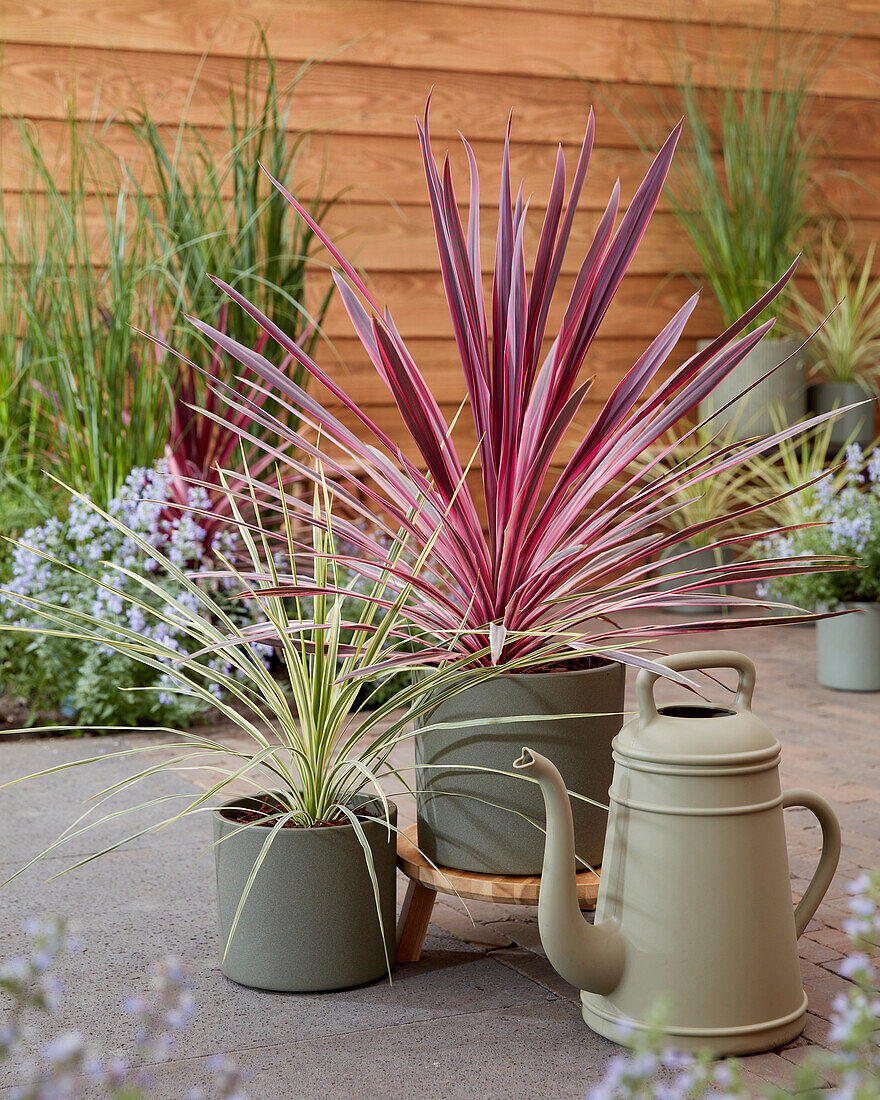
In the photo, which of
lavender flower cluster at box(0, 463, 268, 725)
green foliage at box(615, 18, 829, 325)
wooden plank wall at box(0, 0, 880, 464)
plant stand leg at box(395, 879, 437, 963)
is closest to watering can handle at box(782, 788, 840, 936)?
plant stand leg at box(395, 879, 437, 963)

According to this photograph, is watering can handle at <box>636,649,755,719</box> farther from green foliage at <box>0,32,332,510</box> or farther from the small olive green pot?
the small olive green pot

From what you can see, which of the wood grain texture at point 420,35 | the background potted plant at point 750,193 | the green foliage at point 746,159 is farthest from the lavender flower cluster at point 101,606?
the green foliage at point 746,159

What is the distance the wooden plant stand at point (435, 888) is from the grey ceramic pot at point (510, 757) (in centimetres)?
3

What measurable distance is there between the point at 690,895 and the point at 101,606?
2.08m

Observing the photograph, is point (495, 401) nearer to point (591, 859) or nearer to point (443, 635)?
point (443, 635)

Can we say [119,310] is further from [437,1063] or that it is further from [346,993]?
[437,1063]

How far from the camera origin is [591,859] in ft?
5.92

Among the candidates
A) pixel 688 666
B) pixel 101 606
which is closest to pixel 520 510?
pixel 688 666

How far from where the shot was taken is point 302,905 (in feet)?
5.57

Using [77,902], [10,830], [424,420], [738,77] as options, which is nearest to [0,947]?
[77,902]

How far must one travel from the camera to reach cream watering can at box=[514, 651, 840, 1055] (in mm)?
1524

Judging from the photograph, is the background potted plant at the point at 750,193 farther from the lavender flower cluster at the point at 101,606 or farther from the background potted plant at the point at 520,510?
the background potted plant at the point at 520,510

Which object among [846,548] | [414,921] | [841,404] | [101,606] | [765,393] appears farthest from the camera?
[841,404]

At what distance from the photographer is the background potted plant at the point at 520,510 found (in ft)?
5.69
